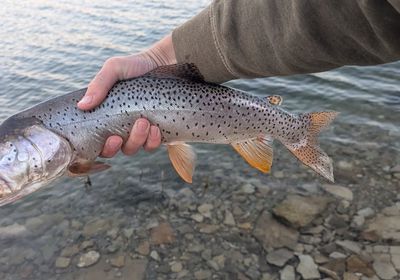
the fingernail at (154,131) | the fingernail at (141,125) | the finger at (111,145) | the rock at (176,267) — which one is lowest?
the rock at (176,267)

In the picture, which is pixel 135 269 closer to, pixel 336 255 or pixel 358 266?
pixel 336 255

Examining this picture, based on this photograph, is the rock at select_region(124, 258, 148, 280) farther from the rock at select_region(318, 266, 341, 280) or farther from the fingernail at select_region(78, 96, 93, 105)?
the fingernail at select_region(78, 96, 93, 105)

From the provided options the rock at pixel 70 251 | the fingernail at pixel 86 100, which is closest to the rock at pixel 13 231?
the rock at pixel 70 251

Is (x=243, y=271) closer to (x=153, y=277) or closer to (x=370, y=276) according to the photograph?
(x=153, y=277)

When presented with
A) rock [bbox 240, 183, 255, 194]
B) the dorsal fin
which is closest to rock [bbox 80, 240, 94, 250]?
rock [bbox 240, 183, 255, 194]

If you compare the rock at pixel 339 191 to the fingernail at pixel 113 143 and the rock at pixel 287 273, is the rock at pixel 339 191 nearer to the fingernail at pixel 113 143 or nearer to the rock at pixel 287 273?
the rock at pixel 287 273

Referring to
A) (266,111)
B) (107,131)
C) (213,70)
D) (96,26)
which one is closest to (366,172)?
(266,111)
